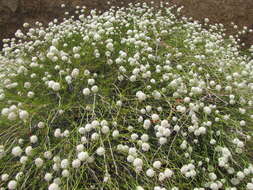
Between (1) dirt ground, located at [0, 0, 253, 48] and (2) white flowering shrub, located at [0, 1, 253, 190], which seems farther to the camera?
(1) dirt ground, located at [0, 0, 253, 48]

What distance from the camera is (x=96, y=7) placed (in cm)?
303

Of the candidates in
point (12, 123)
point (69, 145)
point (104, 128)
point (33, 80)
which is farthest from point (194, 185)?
point (33, 80)

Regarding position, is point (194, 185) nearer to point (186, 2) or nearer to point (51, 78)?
point (51, 78)

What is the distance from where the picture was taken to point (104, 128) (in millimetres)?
1119

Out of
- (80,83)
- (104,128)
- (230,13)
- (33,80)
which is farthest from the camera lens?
(230,13)

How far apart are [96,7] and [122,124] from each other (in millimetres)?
2145

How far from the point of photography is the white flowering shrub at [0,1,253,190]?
1.12 meters

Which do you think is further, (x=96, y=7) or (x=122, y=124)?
(x=96, y=7)

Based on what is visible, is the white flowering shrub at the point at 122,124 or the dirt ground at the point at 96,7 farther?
the dirt ground at the point at 96,7

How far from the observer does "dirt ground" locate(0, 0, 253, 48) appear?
2762mm

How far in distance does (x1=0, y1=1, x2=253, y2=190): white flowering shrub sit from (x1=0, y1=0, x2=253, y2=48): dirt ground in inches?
47.6

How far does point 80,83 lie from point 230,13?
263cm

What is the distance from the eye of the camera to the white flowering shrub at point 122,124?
112cm

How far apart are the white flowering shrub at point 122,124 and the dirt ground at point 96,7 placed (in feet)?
3.96
